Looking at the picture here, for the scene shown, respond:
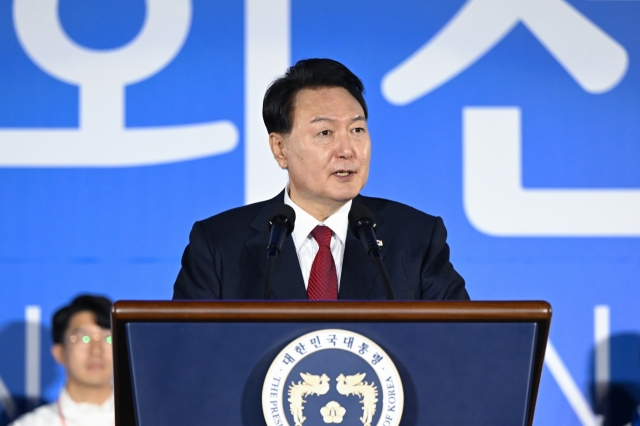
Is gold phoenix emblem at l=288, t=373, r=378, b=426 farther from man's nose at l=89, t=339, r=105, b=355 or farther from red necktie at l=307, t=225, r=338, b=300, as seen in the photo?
man's nose at l=89, t=339, r=105, b=355

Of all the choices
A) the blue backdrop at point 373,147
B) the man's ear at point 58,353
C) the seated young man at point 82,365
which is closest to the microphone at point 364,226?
the blue backdrop at point 373,147

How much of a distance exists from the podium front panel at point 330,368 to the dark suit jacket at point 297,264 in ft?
1.68

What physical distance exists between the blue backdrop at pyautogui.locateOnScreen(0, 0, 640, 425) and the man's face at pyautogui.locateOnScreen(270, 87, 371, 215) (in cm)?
84

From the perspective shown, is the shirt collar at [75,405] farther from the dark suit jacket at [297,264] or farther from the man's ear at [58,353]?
the dark suit jacket at [297,264]

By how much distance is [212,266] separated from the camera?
64.6 inches

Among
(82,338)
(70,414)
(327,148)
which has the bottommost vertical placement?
(70,414)

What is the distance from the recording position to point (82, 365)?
99.4 inches

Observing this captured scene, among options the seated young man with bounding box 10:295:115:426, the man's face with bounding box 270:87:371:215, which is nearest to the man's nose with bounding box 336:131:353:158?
the man's face with bounding box 270:87:371:215

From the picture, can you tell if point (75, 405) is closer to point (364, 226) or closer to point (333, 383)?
point (364, 226)

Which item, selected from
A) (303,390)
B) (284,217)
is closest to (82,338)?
(284,217)

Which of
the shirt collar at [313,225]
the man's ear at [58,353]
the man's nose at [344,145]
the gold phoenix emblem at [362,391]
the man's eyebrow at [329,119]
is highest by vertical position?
the man's eyebrow at [329,119]

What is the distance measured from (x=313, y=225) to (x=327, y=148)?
0.16 meters

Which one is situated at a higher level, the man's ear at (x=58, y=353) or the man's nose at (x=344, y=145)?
the man's nose at (x=344, y=145)

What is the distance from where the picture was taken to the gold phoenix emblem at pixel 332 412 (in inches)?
40.2
